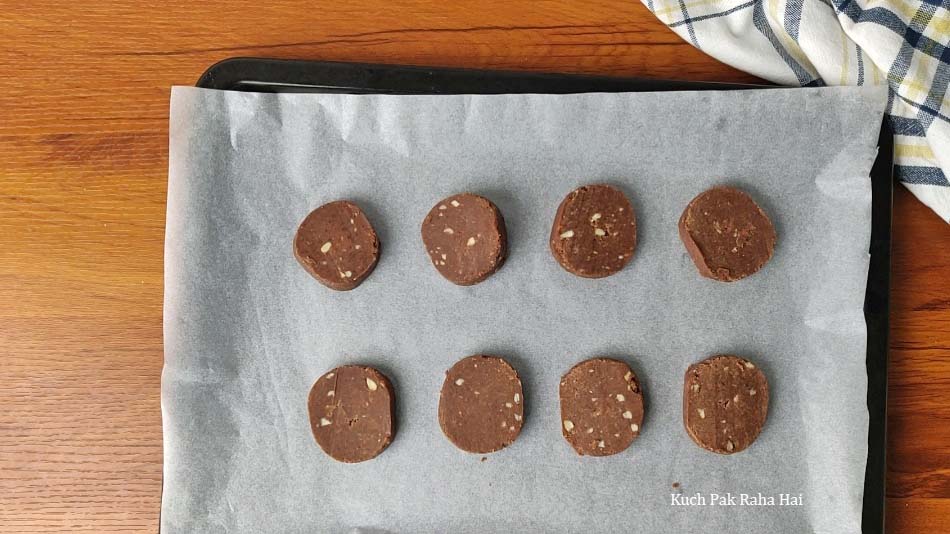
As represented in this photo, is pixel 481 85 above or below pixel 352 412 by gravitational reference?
above

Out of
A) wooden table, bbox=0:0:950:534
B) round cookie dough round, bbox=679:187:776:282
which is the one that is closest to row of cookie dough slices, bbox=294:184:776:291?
round cookie dough round, bbox=679:187:776:282

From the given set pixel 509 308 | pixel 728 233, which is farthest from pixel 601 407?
pixel 728 233

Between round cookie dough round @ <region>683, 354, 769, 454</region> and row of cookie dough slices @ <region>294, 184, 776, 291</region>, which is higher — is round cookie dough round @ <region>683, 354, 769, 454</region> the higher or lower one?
the lower one

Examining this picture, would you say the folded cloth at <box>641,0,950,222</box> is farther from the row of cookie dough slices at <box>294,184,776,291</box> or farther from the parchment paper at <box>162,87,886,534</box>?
the row of cookie dough slices at <box>294,184,776,291</box>

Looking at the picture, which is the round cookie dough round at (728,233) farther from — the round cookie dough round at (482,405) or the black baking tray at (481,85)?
the round cookie dough round at (482,405)

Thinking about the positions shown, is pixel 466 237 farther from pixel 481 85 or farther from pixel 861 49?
pixel 861 49

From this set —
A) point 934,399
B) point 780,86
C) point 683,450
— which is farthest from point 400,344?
point 934,399
